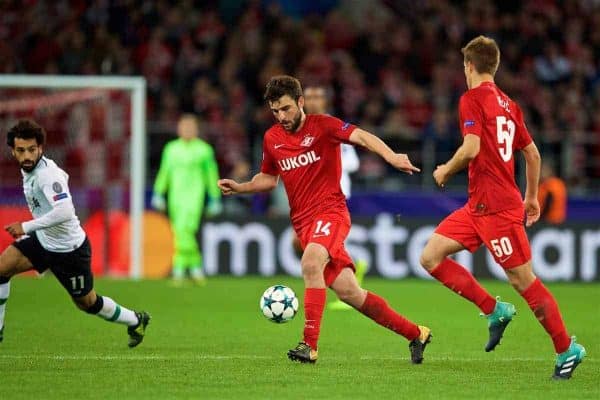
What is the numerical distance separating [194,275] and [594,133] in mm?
8053

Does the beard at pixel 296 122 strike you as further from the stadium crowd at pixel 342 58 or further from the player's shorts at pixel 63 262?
the stadium crowd at pixel 342 58

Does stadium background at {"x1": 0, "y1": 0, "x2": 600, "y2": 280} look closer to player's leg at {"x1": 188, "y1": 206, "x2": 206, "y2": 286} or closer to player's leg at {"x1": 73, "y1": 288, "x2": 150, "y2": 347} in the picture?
player's leg at {"x1": 188, "y1": 206, "x2": 206, "y2": 286}

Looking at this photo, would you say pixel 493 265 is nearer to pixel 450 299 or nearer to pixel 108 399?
pixel 450 299

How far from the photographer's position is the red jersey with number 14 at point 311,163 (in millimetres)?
8953

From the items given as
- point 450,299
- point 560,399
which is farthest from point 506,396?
point 450,299

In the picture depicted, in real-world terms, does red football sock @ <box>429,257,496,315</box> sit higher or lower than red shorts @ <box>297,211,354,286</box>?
lower

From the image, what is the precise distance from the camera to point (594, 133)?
Answer: 21.6m

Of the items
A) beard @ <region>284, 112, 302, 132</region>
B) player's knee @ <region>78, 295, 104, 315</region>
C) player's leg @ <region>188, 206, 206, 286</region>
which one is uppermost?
beard @ <region>284, 112, 302, 132</region>

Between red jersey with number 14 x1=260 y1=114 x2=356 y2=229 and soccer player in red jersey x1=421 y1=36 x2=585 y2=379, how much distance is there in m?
0.99

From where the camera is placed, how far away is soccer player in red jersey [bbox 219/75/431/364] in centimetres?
870

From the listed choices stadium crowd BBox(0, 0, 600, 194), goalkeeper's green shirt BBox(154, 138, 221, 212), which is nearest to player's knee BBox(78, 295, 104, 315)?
goalkeeper's green shirt BBox(154, 138, 221, 212)

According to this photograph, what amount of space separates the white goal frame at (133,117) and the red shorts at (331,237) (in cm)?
976

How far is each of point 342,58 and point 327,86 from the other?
1.09 metres

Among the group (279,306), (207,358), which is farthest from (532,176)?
(207,358)
